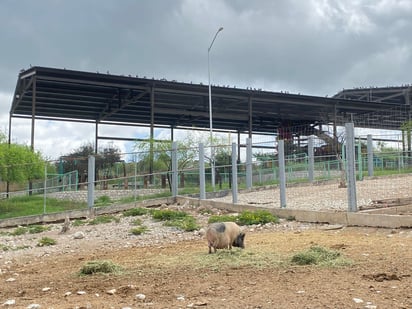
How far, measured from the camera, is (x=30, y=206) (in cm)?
1855

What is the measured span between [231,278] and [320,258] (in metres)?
1.37

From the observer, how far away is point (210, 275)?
236 inches

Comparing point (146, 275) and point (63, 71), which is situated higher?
point (63, 71)

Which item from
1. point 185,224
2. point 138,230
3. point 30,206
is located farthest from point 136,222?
point 30,206

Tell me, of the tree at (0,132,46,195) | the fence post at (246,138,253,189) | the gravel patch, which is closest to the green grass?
the tree at (0,132,46,195)

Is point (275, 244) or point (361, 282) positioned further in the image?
point (275, 244)

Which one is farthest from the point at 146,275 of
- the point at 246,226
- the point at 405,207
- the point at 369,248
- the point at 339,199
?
the point at 339,199

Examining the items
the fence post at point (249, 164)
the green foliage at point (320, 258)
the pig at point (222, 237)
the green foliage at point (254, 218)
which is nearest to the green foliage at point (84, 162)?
the fence post at point (249, 164)

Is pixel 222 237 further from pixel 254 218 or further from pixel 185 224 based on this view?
pixel 185 224

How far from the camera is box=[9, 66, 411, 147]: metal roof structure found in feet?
94.7

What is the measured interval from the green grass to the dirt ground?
836 cm

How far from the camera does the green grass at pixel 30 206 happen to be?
56.7 ft

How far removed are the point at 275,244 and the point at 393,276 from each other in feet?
10.3

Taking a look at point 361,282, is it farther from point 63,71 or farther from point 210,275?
point 63,71
